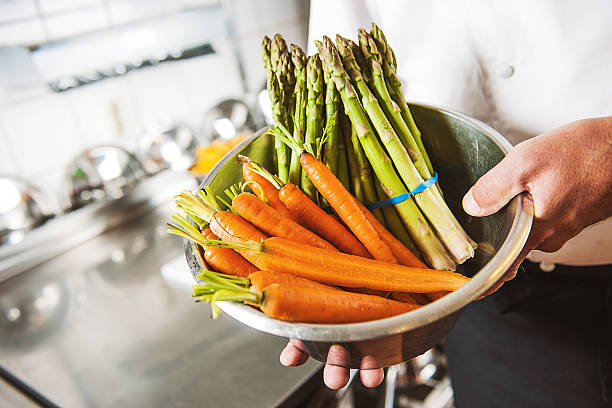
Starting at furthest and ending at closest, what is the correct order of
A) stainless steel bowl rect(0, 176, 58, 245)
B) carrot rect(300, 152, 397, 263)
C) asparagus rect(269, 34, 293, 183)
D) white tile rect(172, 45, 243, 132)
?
white tile rect(172, 45, 243, 132)
stainless steel bowl rect(0, 176, 58, 245)
asparagus rect(269, 34, 293, 183)
carrot rect(300, 152, 397, 263)

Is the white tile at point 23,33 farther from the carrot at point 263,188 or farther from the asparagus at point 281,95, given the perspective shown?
the carrot at point 263,188

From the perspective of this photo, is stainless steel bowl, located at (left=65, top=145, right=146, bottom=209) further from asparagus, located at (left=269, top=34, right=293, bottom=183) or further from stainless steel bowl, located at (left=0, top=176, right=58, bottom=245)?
asparagus, located at (left=269, top=34, right=293, bottom=183)

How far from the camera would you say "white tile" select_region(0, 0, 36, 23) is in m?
1.39

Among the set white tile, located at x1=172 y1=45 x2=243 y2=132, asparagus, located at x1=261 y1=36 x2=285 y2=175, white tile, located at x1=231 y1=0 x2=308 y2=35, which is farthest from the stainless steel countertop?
white tile, located at x1=231 y1=0 x2=308 y2=35

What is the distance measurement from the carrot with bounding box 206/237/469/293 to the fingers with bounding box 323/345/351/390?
0.37 feet

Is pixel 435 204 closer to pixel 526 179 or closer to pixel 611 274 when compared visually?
pixel 526 179

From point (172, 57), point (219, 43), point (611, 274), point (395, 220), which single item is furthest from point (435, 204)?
point (219, 43)

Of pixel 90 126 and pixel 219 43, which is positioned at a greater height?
pixel 219 43

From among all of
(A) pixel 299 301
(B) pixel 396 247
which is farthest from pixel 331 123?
(A) pixel 299 301

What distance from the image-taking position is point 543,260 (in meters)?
0.86

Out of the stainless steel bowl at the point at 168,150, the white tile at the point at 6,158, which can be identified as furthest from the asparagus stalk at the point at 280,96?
the white tile at the point at 6,158

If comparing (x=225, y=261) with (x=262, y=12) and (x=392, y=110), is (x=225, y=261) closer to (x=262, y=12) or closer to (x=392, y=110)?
(x=392, y=110)

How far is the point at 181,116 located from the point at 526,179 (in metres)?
1.75

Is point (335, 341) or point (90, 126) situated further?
point (90, 126)
